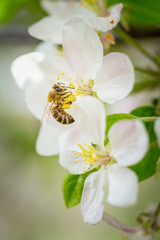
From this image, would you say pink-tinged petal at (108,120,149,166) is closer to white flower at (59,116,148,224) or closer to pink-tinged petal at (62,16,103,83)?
white flower at (59,116,148,224)

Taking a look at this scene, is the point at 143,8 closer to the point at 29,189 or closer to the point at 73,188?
the point at 73,188

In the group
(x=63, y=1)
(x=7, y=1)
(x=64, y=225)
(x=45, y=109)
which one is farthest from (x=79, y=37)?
(x=64, y=225)

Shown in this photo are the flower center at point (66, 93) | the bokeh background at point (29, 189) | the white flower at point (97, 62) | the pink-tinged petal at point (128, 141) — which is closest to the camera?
the pink-tinged petal at point (128, 141)

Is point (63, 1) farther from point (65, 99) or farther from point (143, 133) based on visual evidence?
point (143, 133)

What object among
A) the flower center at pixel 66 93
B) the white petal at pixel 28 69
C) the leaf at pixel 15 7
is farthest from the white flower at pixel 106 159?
the leaf at pixel 15 7

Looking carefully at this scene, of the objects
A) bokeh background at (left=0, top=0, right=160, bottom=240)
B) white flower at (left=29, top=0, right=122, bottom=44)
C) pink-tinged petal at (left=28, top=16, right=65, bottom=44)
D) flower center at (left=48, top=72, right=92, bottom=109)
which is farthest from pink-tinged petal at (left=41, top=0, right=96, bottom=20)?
bokeh background at (left=0, top=0, right=160, bottom=240)

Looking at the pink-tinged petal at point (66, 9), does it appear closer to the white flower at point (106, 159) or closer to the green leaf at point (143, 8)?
the green leaf at point (143, 8)
